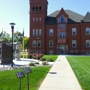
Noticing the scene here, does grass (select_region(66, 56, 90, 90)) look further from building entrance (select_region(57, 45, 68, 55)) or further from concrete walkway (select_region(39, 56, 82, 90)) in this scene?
building entrance (select_region(57, 45, 68, 55))

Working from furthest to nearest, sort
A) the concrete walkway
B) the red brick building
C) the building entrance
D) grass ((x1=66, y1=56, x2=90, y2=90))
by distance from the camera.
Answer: the building entrance, the red brick building, grass ((x1=66, y1=56, x2=90, y2=90)), the concrete walkway

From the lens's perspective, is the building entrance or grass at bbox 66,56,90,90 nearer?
grass at bbox 66,56,90,90

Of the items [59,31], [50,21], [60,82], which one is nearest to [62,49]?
[59,31]

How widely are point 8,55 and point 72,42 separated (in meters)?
35.3

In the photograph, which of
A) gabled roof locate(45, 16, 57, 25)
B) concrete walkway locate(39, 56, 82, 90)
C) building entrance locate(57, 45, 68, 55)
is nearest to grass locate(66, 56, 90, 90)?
concrete walkway locate(39, 56, 82, 90)

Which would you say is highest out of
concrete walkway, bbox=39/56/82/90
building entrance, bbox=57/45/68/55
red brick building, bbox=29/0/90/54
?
red brick building, bbox=29/0/90/54

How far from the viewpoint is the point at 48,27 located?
57781mm

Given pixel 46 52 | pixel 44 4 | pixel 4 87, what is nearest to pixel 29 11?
pixel 44 4

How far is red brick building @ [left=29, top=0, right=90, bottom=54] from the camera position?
185ft

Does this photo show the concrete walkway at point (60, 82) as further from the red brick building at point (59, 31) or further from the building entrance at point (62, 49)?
the building entrance at point (62, 49)

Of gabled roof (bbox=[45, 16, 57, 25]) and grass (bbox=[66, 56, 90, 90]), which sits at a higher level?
gabled roof (bbox=[45, 16, 57, 25])

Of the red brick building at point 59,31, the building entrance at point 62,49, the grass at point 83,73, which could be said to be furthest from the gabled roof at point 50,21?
the grass at point 83,73

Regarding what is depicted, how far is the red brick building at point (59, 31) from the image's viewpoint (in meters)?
56.5

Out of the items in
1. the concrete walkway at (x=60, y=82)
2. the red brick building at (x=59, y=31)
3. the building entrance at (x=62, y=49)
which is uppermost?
the red brick building at (x=59, y=31)
